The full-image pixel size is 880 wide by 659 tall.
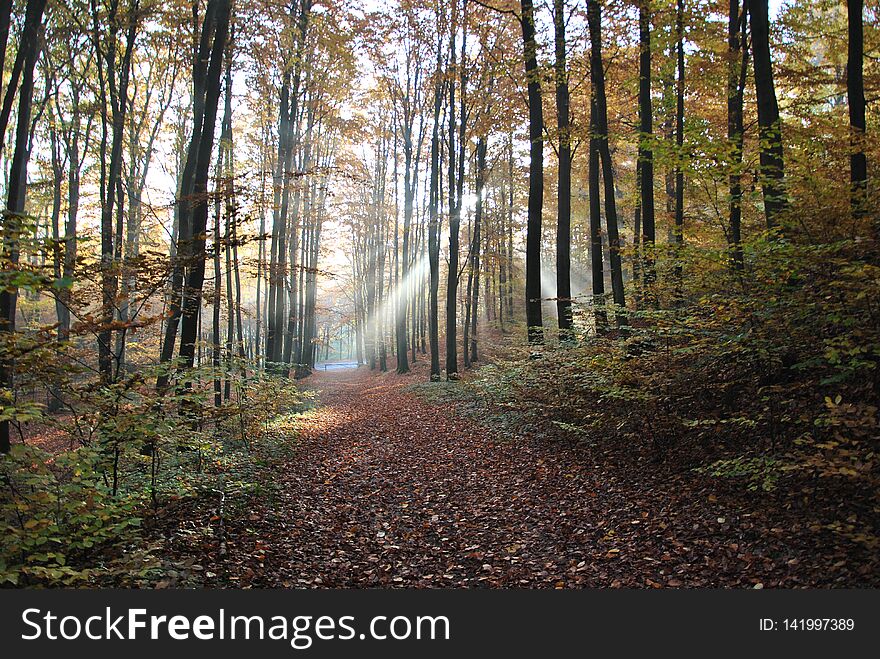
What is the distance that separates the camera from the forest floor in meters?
4.05

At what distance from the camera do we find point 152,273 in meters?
5.32

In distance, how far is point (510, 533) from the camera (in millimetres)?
5352

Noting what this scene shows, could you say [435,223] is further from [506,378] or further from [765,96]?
[765,96]

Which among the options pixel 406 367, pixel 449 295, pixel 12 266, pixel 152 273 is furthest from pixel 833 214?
pixel 406 367

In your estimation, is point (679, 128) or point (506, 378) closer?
point (506, 378)

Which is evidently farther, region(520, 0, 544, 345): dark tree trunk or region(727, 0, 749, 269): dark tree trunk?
region(520, 0, 544, 345): dark tree trunk

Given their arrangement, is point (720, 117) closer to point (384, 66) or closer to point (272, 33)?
point (384, 66)

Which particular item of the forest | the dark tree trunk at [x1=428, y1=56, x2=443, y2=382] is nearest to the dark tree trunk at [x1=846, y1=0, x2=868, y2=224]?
the forest

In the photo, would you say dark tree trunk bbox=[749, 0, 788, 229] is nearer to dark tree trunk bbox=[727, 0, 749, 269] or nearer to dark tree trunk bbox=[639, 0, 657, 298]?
dark tree trunk bbox=[727, 0, 749, 269]

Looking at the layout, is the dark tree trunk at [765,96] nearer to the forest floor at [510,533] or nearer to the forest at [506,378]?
the forest at [506,378]

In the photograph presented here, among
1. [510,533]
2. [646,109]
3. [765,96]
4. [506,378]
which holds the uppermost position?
[646,109]

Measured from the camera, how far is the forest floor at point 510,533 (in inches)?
159

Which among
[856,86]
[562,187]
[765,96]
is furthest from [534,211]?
[856,86]

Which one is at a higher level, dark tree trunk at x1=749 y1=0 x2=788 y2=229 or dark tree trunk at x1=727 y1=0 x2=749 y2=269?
dark tree trunk at x1=727 y1=0 x2=749 y2=269
